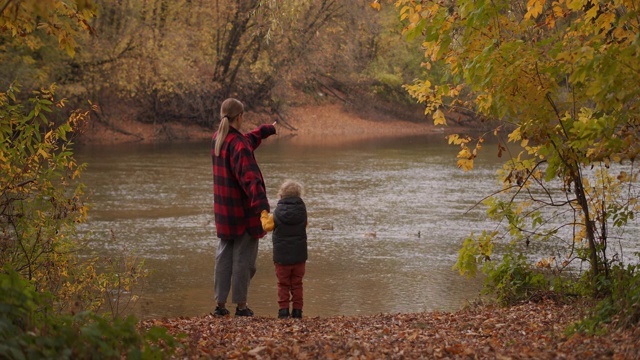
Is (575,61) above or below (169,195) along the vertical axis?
above

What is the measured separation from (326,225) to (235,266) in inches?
325

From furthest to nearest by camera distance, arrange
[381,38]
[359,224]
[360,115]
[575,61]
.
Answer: [381,38], [360,115], [359,224], [575,61]

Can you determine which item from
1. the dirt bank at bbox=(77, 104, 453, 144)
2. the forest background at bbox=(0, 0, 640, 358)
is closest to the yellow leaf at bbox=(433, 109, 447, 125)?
the forest background at bbox=(0, 0, 640, 358)

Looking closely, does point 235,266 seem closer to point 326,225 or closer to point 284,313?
point 284,313

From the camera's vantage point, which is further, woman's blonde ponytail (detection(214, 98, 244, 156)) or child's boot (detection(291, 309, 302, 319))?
child's boot (detection(291, 309, 302, 319))

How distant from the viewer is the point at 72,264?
876 centimetres

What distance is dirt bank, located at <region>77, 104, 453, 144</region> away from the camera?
121 feet

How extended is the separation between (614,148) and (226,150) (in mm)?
3316

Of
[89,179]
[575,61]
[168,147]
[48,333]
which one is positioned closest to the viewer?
[48,333]

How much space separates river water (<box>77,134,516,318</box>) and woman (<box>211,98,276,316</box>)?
1.43 m

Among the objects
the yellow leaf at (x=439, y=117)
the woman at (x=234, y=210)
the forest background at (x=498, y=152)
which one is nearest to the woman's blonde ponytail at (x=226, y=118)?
the woman at (x=234, y=210)

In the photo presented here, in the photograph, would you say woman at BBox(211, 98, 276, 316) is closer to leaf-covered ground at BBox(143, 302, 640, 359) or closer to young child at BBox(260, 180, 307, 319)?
young child at BBox(260, 180, 307, 319)

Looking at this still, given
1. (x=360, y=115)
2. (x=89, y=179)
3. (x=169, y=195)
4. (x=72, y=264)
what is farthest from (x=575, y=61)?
(x=360, y=115)

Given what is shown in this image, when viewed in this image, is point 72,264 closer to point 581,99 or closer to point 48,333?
point 48,333
